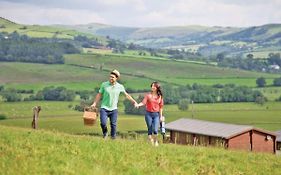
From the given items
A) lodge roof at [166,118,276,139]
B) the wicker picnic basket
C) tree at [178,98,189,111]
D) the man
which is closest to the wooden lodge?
lodge roof at [166,118,276,139]

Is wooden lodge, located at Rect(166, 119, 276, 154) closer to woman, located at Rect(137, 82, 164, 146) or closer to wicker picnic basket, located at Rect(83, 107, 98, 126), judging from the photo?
woman, located at Rect(137, 82, 164, 146)

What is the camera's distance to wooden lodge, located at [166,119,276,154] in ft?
185

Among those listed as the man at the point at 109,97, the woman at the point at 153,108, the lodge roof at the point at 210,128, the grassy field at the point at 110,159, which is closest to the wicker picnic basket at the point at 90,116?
the man at the point at 109,97

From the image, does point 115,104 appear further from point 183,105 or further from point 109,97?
point 183,105

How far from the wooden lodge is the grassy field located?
130 ft

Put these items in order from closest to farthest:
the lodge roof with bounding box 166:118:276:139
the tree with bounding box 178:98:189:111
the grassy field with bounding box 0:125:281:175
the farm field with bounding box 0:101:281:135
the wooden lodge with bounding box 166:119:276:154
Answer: the grassy field with bounding box 0:125:281:175
the wooden lodge with bounding box 166:119:276:154
the lodge roof with bounding box 166:118:276:139
the farm field with bounding box 0:101:281:135
the tree with bounding box 178:98:189:111

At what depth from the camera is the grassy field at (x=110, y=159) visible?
12016 mm

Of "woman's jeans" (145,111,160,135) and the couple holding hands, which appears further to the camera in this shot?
"woman's jeans" (145,111,160,135)

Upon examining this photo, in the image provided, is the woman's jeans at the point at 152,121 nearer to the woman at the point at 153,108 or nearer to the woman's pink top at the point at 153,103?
the woman at the point at 153,108

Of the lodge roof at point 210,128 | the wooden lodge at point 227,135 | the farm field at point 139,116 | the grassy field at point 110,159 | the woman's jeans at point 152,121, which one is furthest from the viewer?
the farm field at point 139,116

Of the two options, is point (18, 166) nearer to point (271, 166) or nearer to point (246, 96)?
point (271, 166)

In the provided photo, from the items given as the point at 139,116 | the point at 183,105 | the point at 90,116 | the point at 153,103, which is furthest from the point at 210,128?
the point at 183,105

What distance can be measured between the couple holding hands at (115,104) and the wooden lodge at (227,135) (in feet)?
120

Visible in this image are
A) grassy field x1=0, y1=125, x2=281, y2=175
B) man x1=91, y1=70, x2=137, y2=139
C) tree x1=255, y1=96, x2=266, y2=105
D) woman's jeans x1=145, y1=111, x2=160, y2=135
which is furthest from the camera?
tree x1=255, y1=96, x2=266, y2=105
